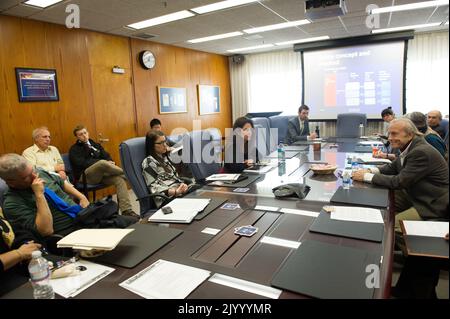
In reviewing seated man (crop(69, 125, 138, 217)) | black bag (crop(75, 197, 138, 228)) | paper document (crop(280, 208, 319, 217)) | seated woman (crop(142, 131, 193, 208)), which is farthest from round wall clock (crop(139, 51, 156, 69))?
paper document (crop(280, 208, 319, 217))

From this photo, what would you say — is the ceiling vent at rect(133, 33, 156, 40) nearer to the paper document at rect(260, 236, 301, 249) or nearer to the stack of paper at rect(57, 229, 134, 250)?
the stack of paper at rect(57, 229, 134, 250)

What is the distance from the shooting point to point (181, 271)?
1218mm

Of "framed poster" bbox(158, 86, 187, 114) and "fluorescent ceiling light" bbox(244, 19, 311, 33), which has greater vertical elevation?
"fluorescent ceiling light" bbox(244, 19, 311, 33)

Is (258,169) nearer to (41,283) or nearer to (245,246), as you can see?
(245,246)

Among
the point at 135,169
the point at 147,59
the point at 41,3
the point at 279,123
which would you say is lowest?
the point at 135,169

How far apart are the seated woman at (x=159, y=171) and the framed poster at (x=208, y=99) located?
4.48 metres

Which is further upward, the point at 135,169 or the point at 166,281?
the point at 135,169

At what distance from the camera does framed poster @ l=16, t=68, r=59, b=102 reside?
3951 mm

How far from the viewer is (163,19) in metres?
4.51

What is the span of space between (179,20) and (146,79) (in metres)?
1.62

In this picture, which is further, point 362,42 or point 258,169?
point 362,42

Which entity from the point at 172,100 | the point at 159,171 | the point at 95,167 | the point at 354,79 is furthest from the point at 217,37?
the point at 159,171

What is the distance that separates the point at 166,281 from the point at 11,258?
0.90 m

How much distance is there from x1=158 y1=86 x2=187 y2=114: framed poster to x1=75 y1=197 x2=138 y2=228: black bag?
14.1ft
